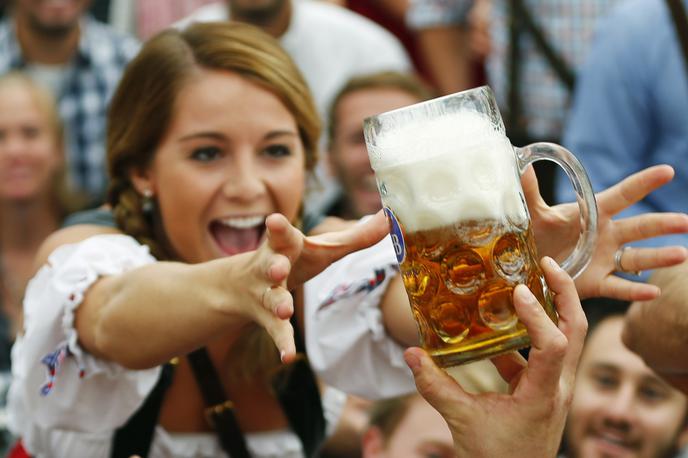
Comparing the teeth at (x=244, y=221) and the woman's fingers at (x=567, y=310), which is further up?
the woman's fingers at (x=567, y=310)

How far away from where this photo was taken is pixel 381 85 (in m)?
3.71

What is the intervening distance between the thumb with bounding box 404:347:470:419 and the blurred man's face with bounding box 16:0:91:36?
9.61ft

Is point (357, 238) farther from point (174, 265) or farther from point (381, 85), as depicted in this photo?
point (381, 85)

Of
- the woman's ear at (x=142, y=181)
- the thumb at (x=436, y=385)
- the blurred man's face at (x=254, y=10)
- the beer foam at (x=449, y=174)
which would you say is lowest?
the blurred man's face at (x=254, y=10)

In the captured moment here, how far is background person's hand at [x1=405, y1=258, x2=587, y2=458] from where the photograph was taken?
1.52 metres

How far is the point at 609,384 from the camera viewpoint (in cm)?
295

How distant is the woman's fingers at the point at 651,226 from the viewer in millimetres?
1831

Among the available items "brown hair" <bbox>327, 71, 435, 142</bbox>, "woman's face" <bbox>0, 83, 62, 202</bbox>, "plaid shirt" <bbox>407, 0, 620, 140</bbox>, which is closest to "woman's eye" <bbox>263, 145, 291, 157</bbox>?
"plaid shirt" <bbox>407, 0, 620, 140</bbox>

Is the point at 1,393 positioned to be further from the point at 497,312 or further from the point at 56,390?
the point at 497,312

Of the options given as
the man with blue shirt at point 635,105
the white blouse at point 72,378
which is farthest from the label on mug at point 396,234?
the man with blue shirt at point 635,105

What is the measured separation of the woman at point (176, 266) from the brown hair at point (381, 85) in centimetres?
125

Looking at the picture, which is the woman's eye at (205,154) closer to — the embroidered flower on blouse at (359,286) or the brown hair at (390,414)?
the embroidered flower on blouse at (359,286)

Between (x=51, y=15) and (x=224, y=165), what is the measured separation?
2.21 m

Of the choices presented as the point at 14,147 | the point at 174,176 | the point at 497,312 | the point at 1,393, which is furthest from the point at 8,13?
the point at 497,312
